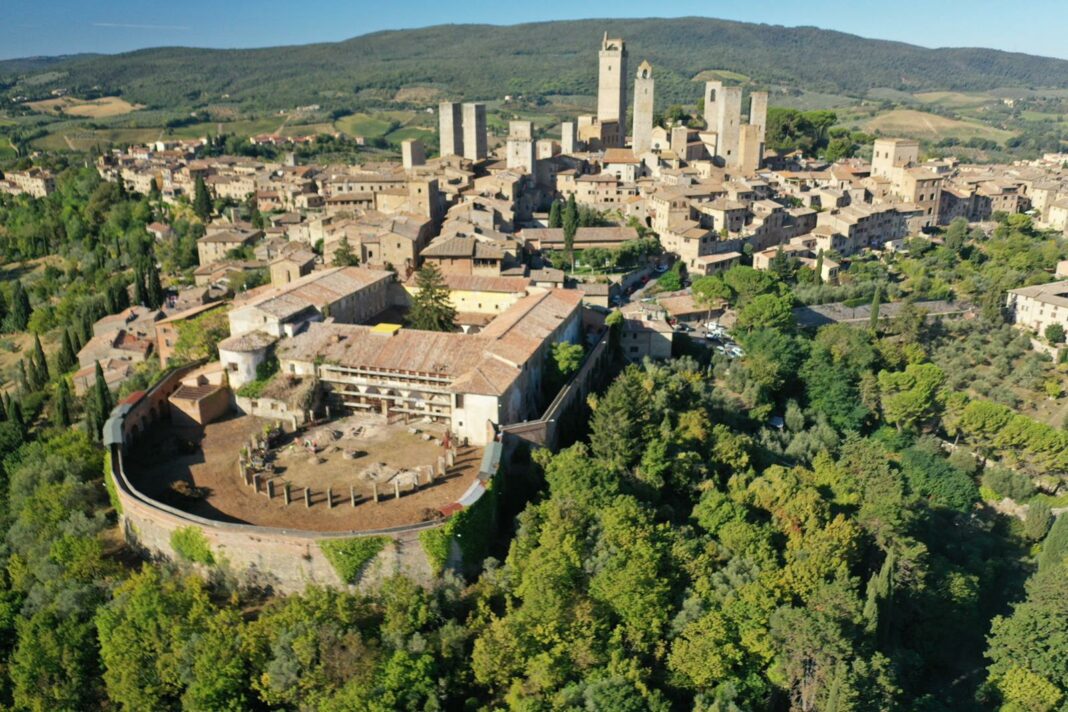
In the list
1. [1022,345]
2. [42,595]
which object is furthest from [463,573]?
[1022,345]

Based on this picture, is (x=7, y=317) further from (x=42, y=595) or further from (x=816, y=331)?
→ (x=816, y=331)

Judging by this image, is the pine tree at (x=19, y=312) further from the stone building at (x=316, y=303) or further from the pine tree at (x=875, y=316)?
the pine tree at (x=875, y=316)

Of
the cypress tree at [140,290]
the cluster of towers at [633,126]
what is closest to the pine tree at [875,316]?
the cluster of towers at [633,126]

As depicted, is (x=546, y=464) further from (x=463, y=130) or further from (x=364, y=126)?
(x=364, y=126)

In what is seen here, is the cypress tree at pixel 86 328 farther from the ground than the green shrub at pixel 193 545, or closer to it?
closer to it

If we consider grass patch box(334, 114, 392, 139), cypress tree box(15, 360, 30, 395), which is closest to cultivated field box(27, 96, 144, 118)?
grass patch box(334, 114, 392, 139)

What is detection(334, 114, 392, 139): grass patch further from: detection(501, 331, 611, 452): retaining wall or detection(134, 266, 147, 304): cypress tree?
detection(501, 331, 611, 452): retaining wall
